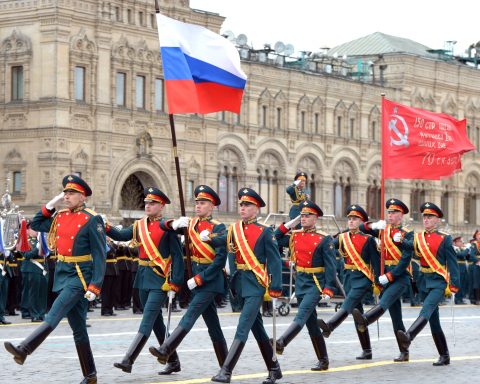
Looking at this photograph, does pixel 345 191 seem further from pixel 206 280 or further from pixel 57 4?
pixel 206 280

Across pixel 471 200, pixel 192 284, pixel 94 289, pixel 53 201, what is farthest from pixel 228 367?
pixel 471 200

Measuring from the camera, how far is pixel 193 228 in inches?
583

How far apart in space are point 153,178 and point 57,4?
7.17m

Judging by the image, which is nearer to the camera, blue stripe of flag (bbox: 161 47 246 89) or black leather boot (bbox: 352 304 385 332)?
blue stripe of flag (bbox: 161 47 246 89)

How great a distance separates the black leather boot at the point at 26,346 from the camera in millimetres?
12883

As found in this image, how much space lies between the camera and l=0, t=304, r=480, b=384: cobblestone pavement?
14859 mm

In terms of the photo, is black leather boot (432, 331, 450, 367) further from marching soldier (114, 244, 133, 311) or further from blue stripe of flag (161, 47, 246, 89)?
marching soldier (114, 244, 133, 311)

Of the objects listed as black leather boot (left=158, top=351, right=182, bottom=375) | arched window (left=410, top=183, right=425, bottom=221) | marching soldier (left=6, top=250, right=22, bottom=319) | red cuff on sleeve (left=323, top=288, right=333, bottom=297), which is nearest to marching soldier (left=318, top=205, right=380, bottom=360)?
red cuff on sleeve (left=323, top=288, right=333, bottom=297)

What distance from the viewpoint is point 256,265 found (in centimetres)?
1461

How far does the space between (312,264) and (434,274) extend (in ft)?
5.55

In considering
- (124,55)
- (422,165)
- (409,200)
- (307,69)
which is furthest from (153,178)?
(422,165)

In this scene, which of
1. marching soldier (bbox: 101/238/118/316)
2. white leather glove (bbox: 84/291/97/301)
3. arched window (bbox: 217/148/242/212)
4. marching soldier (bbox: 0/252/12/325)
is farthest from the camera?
arched window (bbox: 217/148/242/212)

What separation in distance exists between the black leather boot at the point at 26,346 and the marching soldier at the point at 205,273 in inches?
55.5

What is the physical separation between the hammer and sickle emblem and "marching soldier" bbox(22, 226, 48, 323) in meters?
7.74
